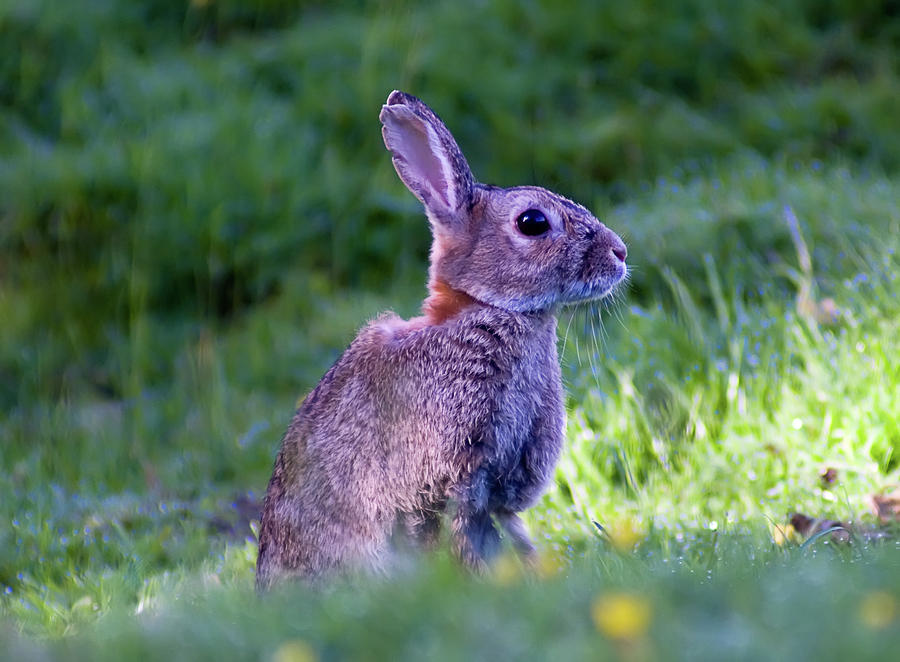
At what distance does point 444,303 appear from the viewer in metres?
4.79

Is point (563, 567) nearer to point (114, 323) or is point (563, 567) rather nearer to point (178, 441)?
point (178, 441)

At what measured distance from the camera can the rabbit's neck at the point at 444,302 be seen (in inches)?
187

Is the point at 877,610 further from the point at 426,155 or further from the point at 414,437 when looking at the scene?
the point at 426,155

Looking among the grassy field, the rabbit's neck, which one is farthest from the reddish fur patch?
the grassy field

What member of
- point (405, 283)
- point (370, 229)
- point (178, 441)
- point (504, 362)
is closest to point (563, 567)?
point (504, 362)

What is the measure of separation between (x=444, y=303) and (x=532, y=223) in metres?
0.44

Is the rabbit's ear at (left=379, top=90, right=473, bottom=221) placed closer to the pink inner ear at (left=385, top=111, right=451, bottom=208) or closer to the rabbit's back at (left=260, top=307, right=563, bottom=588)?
the pink inner ear at (left=385, top=111, right=451, bottom=208)

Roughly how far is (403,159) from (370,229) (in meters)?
4.19

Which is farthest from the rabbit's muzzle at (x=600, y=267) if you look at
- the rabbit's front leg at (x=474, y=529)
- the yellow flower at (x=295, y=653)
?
the yellow flower at (x=295, y=653)

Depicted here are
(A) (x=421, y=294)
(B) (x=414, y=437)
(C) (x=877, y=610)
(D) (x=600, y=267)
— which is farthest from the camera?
(A) (x=421, y=294)

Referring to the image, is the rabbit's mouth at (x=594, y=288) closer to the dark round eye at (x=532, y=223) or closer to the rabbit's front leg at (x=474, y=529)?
the dark round eye at (x=532, y=223)

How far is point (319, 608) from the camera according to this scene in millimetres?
3469

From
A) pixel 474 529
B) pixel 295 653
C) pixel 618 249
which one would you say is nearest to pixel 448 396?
pixel 474 529

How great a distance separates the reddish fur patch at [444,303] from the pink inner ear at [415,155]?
1.07ft
